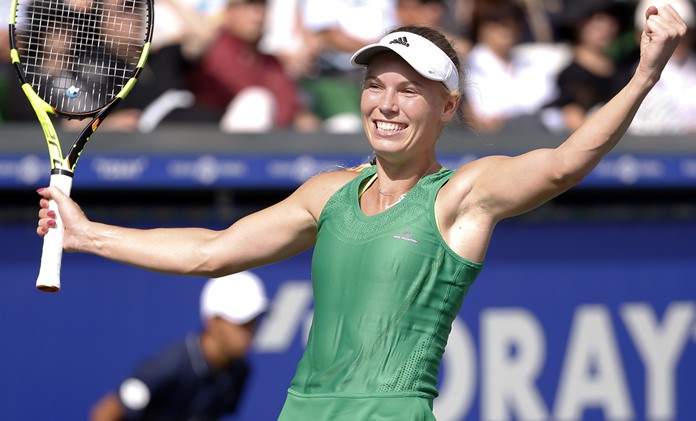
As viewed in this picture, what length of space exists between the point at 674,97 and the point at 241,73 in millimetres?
2598

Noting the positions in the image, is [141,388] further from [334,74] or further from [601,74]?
[601,74]

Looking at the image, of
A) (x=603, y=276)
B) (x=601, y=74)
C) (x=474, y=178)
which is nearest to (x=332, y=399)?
(x=474, y=178)

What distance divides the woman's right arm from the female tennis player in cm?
6

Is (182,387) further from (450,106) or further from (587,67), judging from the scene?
(587,67)

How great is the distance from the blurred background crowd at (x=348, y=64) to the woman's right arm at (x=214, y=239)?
254 cm

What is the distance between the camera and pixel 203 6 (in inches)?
280

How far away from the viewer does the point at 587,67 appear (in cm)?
744

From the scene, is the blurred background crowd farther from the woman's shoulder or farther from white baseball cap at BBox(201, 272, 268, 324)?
the woman's shoulder

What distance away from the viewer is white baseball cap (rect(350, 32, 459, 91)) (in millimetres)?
3105

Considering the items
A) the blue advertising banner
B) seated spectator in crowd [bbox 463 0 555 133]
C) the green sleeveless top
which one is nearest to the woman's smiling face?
the green sleeveless top

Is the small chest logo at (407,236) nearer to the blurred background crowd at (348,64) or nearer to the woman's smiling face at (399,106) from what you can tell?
the woman's smiling face at (399,106)

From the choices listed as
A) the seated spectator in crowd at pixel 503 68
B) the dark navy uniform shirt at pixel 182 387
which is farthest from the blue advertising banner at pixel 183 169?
the seated spectator in crowd at pixel 503 68

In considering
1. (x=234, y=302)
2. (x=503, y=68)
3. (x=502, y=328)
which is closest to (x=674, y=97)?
(x=503, y=68)

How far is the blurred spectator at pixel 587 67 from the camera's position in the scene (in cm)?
716
